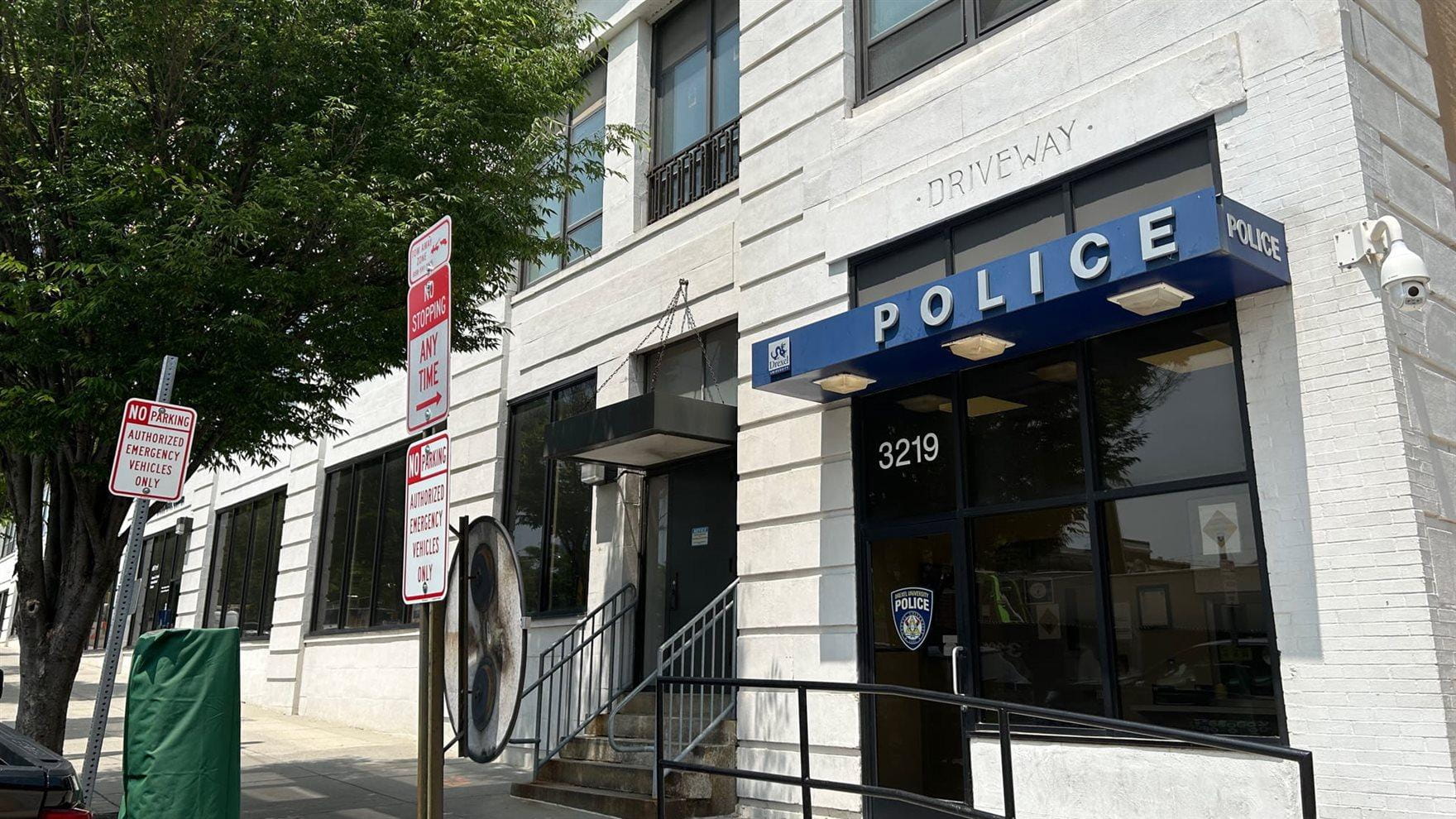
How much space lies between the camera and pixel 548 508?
1298 centimetres

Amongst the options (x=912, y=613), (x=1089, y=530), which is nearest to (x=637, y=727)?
(x=912, y=613)

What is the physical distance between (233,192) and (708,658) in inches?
231

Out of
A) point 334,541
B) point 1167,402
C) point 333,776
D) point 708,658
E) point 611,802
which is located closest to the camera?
point 1167,402

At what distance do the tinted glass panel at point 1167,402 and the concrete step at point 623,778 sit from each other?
13.6ft

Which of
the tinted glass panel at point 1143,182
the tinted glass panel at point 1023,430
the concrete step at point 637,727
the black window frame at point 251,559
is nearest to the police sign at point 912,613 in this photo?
the tinted glass panel at point 1023,430

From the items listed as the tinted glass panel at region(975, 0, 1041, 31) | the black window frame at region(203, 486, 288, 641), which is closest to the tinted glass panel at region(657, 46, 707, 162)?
the tinted glass panel at region(975, 0, 1041, 31)

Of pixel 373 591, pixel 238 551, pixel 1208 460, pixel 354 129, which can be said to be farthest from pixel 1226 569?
pixel 238 551

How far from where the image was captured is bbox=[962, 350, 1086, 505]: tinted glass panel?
7.38 m

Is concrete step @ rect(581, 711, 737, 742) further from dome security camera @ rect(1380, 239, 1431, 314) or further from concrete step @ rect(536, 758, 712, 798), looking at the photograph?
dome security camera @ rect(1380, 239, 1431, 314)

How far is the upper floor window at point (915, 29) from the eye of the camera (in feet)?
28.0

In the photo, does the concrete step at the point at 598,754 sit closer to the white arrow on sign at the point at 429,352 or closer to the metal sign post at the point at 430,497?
the metal sign post at the point at 430,497

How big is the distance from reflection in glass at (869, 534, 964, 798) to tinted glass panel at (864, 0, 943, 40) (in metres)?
4.55

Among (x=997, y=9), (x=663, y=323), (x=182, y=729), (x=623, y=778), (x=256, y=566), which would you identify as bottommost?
(x=623, y=778)

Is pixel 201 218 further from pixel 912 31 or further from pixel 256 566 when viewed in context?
pixel 256 566
